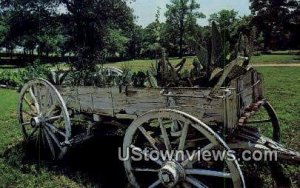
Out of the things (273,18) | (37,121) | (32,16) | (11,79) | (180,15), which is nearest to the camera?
(37,121)

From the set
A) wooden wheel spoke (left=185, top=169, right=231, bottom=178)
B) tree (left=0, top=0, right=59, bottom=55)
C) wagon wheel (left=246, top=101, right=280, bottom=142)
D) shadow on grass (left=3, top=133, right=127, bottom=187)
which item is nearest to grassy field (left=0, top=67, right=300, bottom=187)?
shadow on grass (left=3, top=133, right=127, bottom=187)

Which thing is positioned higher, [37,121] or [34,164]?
[37,121]

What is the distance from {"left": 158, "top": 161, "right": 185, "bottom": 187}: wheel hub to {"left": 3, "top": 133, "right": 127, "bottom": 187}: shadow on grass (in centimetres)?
125

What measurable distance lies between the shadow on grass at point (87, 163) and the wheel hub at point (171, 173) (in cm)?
125

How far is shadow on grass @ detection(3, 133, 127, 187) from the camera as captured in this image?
5.69 meters

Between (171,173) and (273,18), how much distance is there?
4916 centimetres

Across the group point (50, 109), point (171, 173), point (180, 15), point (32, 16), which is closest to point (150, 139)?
point (171, 173)

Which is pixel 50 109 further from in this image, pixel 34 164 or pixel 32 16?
pixel 32 16

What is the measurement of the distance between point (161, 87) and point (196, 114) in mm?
614

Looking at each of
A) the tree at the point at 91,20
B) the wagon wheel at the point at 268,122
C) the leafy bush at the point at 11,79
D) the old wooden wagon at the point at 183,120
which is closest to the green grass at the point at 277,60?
A: the tree at the point at 91,20

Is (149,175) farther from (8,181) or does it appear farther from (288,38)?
(288,38)

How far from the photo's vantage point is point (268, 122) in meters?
7.47

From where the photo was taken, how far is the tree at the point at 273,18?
47528mm

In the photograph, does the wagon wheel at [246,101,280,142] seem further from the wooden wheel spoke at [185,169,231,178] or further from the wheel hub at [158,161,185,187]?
the wheel hub at [158,161,185,187]
